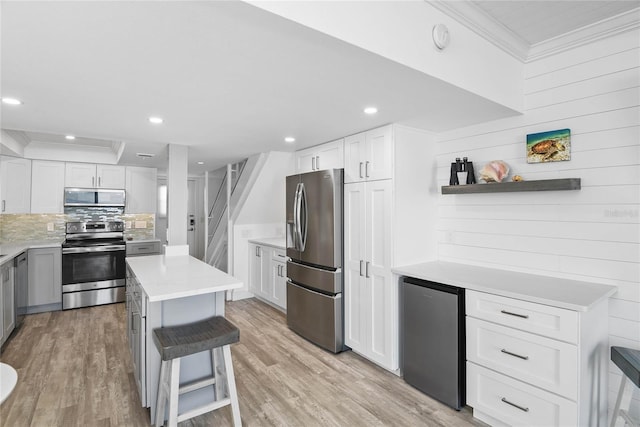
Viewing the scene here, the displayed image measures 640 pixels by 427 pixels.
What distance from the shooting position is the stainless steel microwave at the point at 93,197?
4875 millimetres

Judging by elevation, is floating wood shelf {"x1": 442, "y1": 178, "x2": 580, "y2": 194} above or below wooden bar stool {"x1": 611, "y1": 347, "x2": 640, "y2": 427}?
above

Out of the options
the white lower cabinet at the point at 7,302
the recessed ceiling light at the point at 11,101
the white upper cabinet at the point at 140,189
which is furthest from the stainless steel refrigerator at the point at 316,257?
the white upper cabinet at the point at 140,189

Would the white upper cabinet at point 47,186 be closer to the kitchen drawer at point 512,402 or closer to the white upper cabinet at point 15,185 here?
the white upper cabinet at point 15,185

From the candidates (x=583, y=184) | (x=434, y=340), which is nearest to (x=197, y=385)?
(x=434, y=340)

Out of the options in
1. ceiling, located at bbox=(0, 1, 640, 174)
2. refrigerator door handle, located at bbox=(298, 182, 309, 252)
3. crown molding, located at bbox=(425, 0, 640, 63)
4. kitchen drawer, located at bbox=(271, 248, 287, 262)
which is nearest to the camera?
ceiling, located at bbox=(0, 1, 640, 174)

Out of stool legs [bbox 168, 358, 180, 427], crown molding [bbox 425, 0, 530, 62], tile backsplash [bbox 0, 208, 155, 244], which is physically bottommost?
stool legs [bbox 168, 358, 180, 427]

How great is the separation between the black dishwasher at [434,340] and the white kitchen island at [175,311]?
1364 millimetres

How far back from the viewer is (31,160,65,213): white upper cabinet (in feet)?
15.4

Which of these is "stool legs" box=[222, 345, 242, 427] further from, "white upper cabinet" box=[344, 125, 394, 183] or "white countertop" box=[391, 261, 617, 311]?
"white upper cabinet" box=[344, 125, 394, 183]

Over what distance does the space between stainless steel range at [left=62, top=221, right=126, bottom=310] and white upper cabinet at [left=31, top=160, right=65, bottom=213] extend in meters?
0.38

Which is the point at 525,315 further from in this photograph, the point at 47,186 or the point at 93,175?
the point at 47,186

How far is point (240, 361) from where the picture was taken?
9.96ft

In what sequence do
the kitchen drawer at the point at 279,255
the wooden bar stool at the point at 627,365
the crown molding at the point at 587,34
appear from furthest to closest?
the kitchen drawer at the point at 279,255, the crown molding at the point at 587,34, the wooden bar stool at the point at 627,365

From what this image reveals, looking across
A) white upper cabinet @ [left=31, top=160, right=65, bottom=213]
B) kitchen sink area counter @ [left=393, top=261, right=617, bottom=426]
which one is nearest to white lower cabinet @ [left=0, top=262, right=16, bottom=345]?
white upper cabinet @ [left=31, top=160, right=65, bottom=213]
